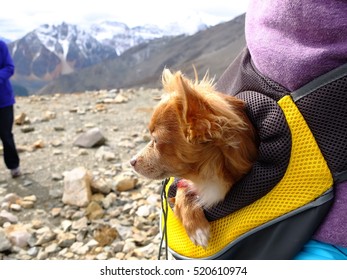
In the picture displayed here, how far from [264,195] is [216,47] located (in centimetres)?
6030

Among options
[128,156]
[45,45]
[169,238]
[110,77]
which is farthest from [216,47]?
[45,45]

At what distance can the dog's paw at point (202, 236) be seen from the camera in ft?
5.64

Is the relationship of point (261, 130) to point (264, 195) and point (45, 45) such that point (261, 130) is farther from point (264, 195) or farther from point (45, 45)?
point (45, 45)

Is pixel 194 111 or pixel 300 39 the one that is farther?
pixel 194 111

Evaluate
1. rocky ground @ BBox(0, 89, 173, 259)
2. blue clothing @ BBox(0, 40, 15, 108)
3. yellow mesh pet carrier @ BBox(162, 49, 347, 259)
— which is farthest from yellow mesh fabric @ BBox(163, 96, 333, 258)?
blue clothing @ BBox(0, 40, 15, 108)

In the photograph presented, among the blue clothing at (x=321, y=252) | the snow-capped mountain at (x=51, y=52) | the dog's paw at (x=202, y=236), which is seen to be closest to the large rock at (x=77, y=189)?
the dog's paw at (x=202, y=236)

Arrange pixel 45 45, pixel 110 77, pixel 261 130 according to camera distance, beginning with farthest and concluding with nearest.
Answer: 1. pixel 45 45
2. pixel 110 77
3. pixel 261 130

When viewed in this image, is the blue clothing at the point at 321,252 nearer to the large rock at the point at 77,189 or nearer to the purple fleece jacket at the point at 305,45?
the purple fleece jacket at the point at 305,45

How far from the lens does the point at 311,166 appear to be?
4.69ft

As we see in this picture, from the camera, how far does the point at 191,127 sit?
1.61 m

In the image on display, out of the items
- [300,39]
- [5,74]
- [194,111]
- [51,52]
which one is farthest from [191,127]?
[51,52]

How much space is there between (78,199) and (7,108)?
213 centimetres

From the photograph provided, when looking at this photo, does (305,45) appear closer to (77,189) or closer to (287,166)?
(287,166)

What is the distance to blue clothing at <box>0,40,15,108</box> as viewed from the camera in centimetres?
569
